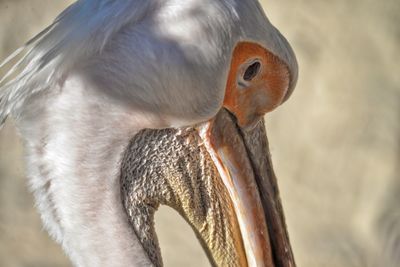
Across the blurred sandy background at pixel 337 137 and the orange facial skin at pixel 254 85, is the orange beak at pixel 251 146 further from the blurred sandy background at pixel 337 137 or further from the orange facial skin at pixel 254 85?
the blurred sandy background at pixel 337 137

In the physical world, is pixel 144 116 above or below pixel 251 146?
above

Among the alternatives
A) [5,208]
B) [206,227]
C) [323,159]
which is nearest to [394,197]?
[323,159]

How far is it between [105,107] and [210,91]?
22cm

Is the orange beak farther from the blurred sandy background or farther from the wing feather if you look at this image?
the blurred sandy background

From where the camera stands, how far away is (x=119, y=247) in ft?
5.69

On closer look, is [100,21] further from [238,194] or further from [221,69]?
[238,194]

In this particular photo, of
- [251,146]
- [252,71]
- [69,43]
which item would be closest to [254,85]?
[252,71]

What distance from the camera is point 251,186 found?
185cm

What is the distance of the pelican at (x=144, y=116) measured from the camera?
161cm

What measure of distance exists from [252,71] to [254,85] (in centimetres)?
4

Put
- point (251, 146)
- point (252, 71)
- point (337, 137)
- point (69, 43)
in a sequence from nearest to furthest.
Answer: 1. point (69, 43)
2. point (252, 71)
3. point (251, 146)
4. point (337, 137)

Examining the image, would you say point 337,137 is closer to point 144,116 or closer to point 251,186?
point 251,186

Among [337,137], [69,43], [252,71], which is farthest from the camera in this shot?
[337,137]

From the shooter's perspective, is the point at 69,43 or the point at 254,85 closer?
the point at 69,43
